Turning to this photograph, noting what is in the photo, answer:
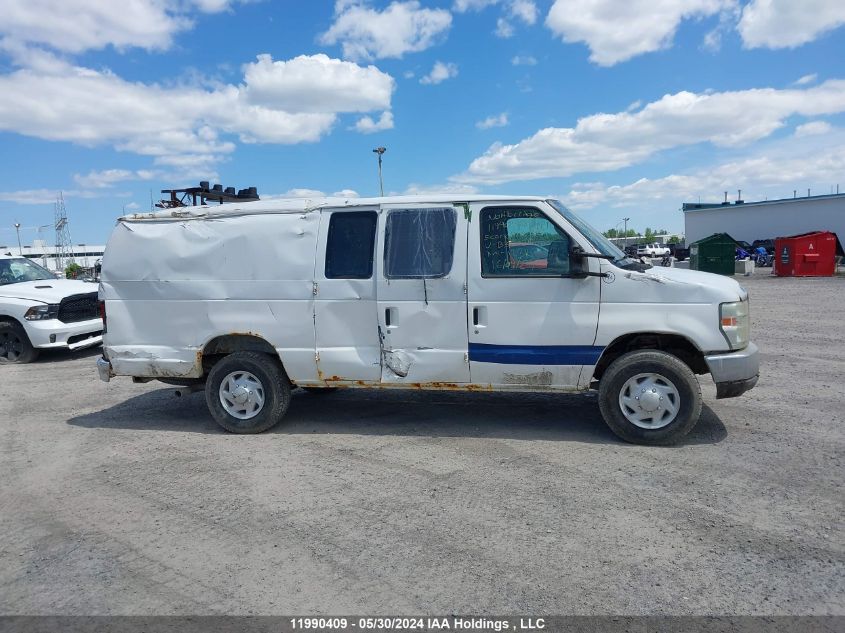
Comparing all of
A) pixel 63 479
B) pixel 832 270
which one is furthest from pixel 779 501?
pixel 832 270

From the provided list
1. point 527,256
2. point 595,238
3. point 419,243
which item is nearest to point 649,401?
point 595,238

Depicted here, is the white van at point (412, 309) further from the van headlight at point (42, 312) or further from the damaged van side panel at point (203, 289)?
the van headlight at point (42, 312)

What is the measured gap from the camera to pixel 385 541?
391 cm

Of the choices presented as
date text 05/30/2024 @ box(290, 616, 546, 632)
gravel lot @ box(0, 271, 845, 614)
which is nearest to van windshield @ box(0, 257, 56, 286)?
gravel lot @ box(0, 271, 845, 614)

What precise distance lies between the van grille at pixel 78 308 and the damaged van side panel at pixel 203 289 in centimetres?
522

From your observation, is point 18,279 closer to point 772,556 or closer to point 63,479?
point 63,479

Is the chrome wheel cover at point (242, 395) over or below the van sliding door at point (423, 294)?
below

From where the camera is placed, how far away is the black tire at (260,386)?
615 centimetres

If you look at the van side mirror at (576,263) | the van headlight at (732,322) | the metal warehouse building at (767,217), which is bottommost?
the van headlight at (732,322)

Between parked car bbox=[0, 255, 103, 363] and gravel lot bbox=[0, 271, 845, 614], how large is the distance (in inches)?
154

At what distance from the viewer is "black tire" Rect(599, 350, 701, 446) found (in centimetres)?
537

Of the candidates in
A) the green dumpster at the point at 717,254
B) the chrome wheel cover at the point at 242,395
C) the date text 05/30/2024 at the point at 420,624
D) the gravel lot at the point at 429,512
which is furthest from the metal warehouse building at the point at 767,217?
the date text 05/30/2024 at the point at 420,624

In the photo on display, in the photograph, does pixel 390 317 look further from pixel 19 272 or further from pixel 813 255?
pixel 813 255

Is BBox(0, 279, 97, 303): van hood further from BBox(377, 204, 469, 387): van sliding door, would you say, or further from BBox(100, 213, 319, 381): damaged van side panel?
BBox(377, 204, 469, 387): van sliding door
